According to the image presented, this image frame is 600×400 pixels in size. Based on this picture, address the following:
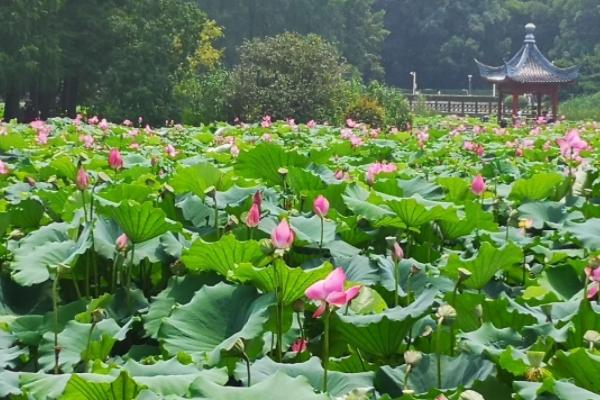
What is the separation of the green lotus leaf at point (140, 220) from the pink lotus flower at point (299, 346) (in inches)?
15.1

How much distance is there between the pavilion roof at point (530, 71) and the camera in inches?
1000

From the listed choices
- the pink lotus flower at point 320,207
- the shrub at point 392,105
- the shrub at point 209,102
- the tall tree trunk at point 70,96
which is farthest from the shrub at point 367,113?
the pink lotus flower at point 320,207

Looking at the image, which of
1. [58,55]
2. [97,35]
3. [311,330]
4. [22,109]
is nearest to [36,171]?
[311,330]

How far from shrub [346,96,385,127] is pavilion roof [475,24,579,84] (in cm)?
1073

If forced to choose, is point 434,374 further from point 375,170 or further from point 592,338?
point 375,170

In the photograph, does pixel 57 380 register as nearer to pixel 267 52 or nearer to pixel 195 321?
pixel 195 321

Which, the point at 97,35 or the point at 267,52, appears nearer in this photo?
the point at 267,52

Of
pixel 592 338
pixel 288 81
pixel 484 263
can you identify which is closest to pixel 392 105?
pixel 288 81

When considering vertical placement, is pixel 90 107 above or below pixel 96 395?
below

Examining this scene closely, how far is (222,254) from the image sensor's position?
1.44m

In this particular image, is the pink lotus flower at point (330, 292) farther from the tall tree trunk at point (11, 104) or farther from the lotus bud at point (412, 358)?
the tall tree trunk at point (11, 104)

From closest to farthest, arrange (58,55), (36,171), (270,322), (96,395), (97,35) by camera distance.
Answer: (96,395), (270,322), (36,171), (58,55), (97,35)

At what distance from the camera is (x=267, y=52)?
16.4 meters

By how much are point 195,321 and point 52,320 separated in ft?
0.81
